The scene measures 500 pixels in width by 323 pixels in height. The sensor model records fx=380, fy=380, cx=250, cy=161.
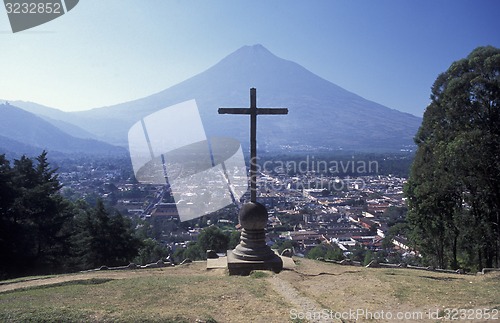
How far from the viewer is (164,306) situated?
5629mm

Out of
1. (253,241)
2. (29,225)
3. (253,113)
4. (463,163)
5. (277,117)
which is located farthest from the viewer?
(277,117)

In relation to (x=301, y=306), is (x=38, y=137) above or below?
above

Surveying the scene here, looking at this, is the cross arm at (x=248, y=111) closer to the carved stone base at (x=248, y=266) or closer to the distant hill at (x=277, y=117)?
the carved stone base at (x=248, y=266)

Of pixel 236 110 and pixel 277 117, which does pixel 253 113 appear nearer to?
pixel 236 110

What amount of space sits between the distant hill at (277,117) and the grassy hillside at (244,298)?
82.2 metres

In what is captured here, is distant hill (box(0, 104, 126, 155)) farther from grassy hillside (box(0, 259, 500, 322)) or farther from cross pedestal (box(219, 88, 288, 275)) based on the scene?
grassy hillside (box(0, 259, 500, 322))

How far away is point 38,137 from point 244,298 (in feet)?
355

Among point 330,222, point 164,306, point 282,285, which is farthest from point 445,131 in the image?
point 330,222

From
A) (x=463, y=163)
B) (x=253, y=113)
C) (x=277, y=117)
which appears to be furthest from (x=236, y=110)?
(x=277, y=117)

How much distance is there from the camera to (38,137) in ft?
325

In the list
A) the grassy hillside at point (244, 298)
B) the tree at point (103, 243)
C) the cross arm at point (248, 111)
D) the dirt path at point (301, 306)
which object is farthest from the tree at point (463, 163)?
the tree at point (103, 243)

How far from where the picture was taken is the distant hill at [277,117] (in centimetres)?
10725

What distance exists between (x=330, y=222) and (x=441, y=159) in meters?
19.0

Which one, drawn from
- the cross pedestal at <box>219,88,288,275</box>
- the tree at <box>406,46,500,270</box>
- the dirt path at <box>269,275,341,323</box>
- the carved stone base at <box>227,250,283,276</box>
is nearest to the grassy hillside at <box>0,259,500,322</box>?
the dirt path at <box>269,275,341,323</box>
